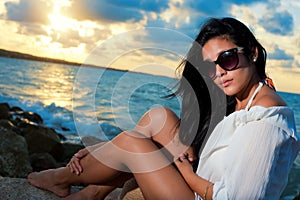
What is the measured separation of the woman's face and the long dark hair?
0.04 m

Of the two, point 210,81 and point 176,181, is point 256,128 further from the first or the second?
point 210,81

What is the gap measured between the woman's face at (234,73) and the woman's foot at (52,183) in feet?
4.34

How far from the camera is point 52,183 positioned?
10.7ft

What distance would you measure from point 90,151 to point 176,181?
2.11ft

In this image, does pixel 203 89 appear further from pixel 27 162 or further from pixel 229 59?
pixel 27 162

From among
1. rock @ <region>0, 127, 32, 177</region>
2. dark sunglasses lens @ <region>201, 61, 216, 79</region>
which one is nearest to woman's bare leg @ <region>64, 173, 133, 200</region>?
dark sunglasses lens @ <region>201, 61, 216, 79</region>

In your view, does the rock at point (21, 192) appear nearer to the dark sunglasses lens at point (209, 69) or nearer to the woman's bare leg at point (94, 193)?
the woman's bare leg at point (94, 193)

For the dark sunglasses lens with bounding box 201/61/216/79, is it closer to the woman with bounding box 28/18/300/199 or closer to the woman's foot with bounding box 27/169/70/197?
the woman with bounding box 28/18/300/199

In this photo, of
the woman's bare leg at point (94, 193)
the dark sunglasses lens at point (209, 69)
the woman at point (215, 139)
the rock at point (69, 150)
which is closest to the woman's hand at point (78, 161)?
the woman at point (215, 139)

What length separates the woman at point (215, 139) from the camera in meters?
2.21

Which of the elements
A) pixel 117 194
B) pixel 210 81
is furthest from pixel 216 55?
pixel 117 194

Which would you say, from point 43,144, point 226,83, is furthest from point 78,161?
point 43,144

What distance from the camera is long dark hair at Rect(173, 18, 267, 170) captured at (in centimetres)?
263

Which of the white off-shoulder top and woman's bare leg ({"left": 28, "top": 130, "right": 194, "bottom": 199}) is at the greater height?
the white off-shoulder top
